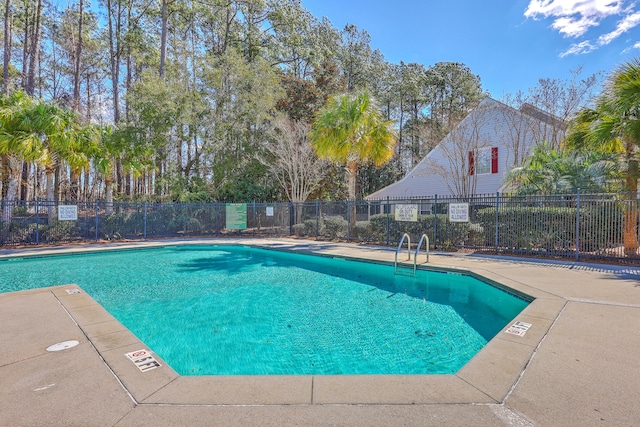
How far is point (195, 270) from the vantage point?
29.9ft

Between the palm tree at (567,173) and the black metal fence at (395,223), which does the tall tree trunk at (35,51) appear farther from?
the palm tree at (567,173)

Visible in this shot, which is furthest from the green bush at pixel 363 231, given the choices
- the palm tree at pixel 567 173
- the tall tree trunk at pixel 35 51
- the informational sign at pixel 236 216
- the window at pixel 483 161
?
the tall tree trunk at pixel 35 51

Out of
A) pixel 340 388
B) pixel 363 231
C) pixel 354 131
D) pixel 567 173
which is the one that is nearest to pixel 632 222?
pixel 567 173

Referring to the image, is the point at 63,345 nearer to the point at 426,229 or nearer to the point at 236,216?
the point at 426,229

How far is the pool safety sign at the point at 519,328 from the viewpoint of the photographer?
3.54 meters

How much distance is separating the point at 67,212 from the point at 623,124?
1858cm

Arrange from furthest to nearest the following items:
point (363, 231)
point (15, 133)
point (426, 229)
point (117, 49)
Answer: point (117, 49) < point (363, 231) < point (15, 133) < point (426, 229)

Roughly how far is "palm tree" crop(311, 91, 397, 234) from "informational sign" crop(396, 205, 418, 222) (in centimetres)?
238

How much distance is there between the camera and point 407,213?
11750 millimetres

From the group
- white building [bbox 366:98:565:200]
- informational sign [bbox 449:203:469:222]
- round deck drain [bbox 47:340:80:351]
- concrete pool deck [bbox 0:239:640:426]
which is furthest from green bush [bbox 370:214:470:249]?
round deck drain [bbox 47:340:80:351]

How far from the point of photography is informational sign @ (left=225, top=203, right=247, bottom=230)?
16797 millimetres

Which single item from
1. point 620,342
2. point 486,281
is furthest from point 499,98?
point 620,342

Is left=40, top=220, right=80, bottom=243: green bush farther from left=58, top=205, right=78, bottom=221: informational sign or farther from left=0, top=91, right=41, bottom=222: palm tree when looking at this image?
left=0, top=91, right=41, bottom=222: palm tree

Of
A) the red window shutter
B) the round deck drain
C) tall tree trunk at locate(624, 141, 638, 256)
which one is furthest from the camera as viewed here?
the red window shutter
